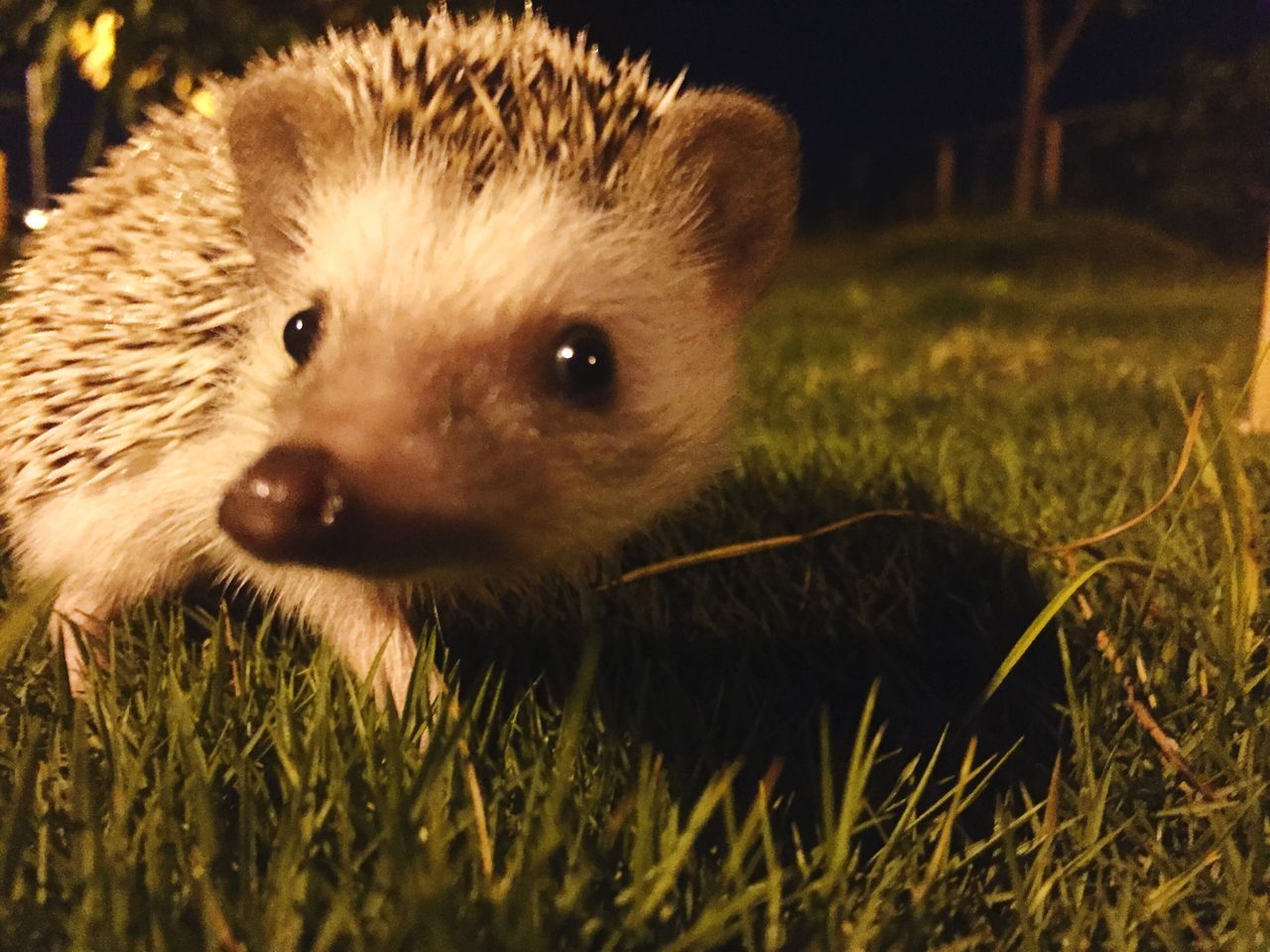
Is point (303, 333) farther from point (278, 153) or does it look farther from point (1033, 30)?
point (1033, 30)

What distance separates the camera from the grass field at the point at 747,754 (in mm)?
1111

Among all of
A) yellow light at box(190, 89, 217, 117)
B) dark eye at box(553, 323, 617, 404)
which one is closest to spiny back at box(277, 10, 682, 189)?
yellow light at box(190, 89, 217, 117)

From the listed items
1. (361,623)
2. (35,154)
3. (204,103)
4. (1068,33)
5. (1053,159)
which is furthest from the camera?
(1053,159)

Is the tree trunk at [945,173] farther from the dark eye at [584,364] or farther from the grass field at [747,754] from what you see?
the dark eye at [584,364]

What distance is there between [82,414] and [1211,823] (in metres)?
2.01

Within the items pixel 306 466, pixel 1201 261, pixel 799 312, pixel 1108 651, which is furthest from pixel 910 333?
pixel 1201 261

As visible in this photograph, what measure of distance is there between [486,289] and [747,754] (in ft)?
2.62

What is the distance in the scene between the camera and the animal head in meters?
1.37

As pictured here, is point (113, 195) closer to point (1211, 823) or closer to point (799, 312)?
point (1211, 823)

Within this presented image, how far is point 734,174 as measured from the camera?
1932 mm

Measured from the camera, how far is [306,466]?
1.29m

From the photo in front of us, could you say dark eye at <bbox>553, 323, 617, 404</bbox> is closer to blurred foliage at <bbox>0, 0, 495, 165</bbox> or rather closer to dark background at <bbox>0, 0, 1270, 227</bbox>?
blurred foliage at <bbox>0, 0, 495, 165</bbox>

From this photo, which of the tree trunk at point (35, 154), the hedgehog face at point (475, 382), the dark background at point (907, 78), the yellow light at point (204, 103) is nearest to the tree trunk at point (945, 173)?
the dark background at point (907, 78)

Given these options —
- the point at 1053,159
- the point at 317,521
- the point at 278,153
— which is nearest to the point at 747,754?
the point at 317,521
